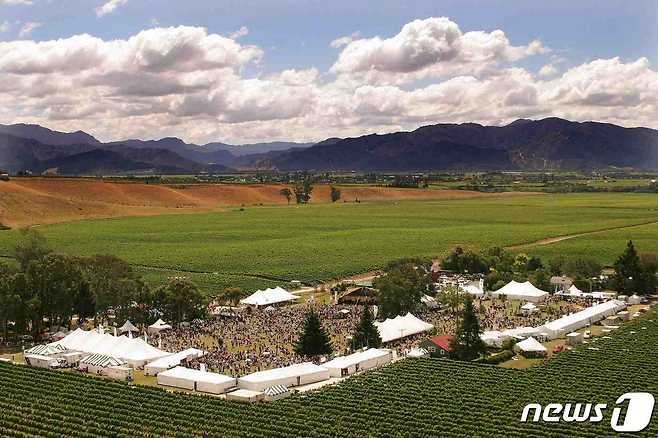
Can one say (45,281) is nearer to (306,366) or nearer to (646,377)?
(306,366)

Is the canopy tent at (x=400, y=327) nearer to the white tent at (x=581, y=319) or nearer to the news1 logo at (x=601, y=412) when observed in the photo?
the white tent at (x=581, y=319)

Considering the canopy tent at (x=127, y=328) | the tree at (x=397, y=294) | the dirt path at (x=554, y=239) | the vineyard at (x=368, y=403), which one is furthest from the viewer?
the dirt path at (x=554, y=239)

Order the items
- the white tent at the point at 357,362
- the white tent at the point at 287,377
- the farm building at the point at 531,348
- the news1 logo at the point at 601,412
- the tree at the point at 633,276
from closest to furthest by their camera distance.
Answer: the news1 logo at the point at 601,412
the white tent at the point at 287,377
the white tent at the point at 357,362
the farm building at the point at 531,348
the tree at the point at 633,276

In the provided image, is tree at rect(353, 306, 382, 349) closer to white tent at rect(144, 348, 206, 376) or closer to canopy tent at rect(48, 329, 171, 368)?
white tent at rect(144, 348, 206, 376)

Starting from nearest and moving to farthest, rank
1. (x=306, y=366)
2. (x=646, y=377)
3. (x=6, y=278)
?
(x=646, y=377) < (x=306, y=366) < (x=6, y=278)

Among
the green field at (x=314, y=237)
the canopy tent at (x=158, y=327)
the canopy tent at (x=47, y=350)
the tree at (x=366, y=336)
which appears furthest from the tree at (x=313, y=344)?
the green field at (x=314, y=237)

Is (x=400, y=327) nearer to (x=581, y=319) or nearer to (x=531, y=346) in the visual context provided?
(x=531, y=346)

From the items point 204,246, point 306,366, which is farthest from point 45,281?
point 204,246

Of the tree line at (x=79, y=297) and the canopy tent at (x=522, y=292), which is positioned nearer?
the tree line at (x=79, y=297)
